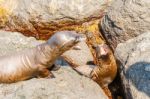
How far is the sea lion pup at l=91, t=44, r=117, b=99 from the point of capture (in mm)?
6277

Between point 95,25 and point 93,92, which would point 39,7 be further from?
point 93,92

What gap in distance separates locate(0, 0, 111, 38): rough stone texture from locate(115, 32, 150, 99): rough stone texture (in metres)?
1.09

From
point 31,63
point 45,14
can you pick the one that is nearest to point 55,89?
point 31,63

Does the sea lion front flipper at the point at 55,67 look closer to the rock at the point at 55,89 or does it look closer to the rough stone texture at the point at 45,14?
the rock at the point at 55,89

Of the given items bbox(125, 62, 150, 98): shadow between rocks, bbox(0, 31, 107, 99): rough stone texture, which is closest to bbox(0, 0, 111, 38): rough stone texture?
bbox(0, 31, 107, 99): rough stone texture

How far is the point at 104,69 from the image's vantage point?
6395mm

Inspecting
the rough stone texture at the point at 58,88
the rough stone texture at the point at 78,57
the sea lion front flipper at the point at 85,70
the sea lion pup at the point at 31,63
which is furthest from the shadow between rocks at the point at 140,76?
the rough stone texture at the point at 78,57

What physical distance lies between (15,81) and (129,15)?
197 centimetres

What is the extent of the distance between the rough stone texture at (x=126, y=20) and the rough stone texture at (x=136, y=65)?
38 cm

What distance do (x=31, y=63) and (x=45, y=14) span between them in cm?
152

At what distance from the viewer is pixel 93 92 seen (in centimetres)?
579

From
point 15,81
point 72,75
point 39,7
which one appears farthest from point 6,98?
point 39,7

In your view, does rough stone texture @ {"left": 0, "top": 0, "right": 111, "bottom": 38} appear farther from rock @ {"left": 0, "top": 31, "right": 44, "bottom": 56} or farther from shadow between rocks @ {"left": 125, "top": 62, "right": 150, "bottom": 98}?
shadow between rocks @ {"left": 125, "top": 62, "right": 150, "bottom": 98}

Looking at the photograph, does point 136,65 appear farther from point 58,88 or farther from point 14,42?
point 14,42
